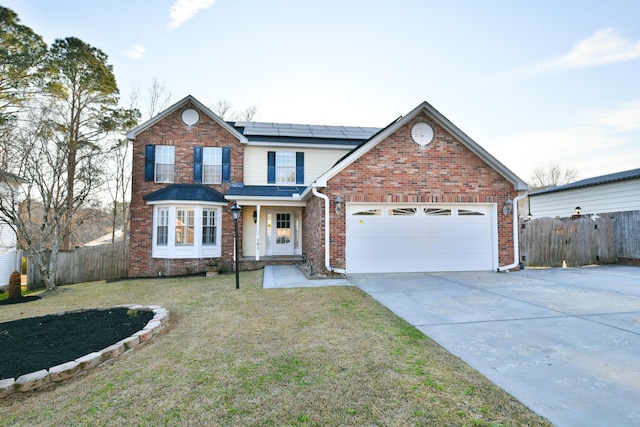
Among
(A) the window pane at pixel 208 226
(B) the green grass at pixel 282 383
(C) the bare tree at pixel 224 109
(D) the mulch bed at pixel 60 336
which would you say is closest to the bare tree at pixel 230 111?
(C) the bare tree at pixel 224 109

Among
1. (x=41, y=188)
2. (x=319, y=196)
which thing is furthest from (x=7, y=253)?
(x=319, y=196)

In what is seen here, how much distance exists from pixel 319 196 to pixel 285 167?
17.0ft

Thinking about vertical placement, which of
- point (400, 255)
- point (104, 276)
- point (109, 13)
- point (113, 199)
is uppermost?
point (109, 13)

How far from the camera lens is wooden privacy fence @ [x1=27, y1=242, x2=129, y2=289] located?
502 inches

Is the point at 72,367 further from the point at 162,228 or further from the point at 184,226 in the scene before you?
the point at 162,228

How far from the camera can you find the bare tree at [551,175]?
37156 millimetres

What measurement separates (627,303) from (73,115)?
21.8 meters

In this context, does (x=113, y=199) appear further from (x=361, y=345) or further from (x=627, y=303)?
(x=627, y=303)

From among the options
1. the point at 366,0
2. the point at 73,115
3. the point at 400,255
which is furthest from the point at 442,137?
the point at 73,115

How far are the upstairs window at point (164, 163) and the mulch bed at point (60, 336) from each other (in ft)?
25.2

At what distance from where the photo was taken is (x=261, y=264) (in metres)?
12.8

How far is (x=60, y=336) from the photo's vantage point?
16.1 ft

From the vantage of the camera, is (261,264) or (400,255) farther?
(261,264)

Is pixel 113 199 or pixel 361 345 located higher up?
pixel 113 199
